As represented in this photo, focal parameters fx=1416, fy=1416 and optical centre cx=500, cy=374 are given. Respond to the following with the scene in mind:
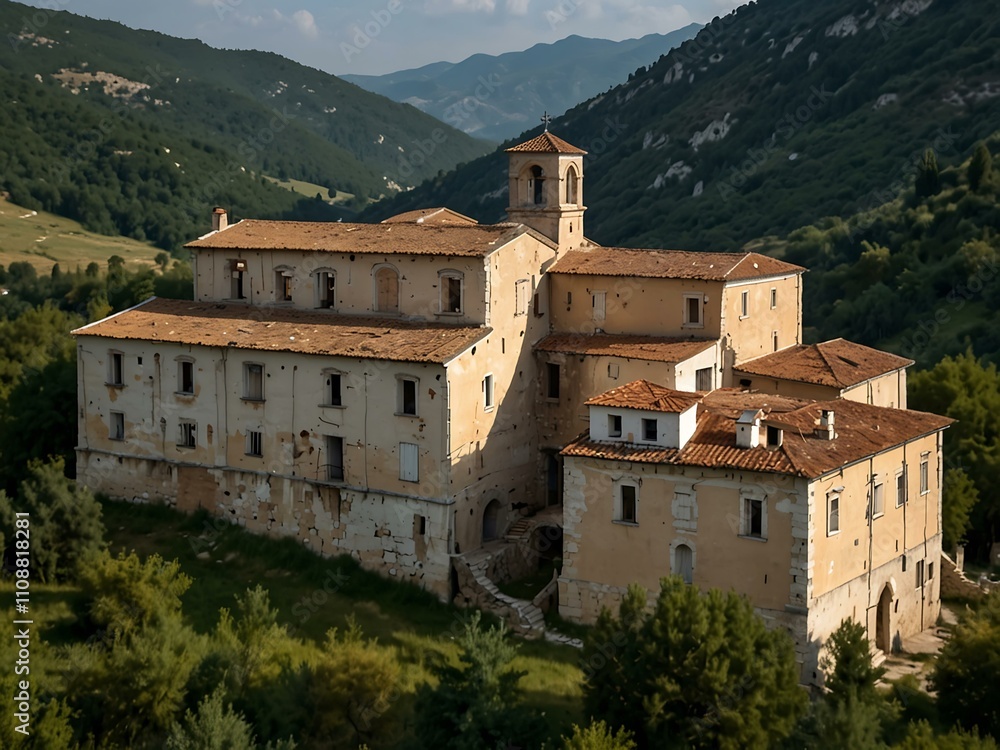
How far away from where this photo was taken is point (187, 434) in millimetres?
49906

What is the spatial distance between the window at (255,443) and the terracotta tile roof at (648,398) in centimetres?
1258

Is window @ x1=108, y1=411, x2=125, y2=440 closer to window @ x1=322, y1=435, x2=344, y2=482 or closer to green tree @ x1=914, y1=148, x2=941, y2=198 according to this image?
window @ x1=322, y1=435, x2=344, y2=482

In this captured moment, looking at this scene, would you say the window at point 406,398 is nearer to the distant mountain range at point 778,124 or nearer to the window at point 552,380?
the window at point 552,380

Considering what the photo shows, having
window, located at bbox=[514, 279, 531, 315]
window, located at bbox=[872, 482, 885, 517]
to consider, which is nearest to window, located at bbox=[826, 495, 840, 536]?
window, located at bbox=[872, 482, 885, 517]

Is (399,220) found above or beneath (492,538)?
above

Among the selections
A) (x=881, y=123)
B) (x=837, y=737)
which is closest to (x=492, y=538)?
(x=837, y=737)

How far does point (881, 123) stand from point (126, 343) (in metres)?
88.4

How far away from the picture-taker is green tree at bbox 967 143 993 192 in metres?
90.1

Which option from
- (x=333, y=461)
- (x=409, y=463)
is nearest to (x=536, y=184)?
(x=409, y=463)

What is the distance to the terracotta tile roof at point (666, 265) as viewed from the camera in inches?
1876

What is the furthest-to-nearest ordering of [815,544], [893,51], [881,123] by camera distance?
[893,51], [881,123], [815,544]

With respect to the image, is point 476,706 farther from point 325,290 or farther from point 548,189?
point 548,189

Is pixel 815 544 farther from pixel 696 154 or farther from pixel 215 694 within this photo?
pixel 696 154

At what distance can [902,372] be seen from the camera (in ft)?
165
